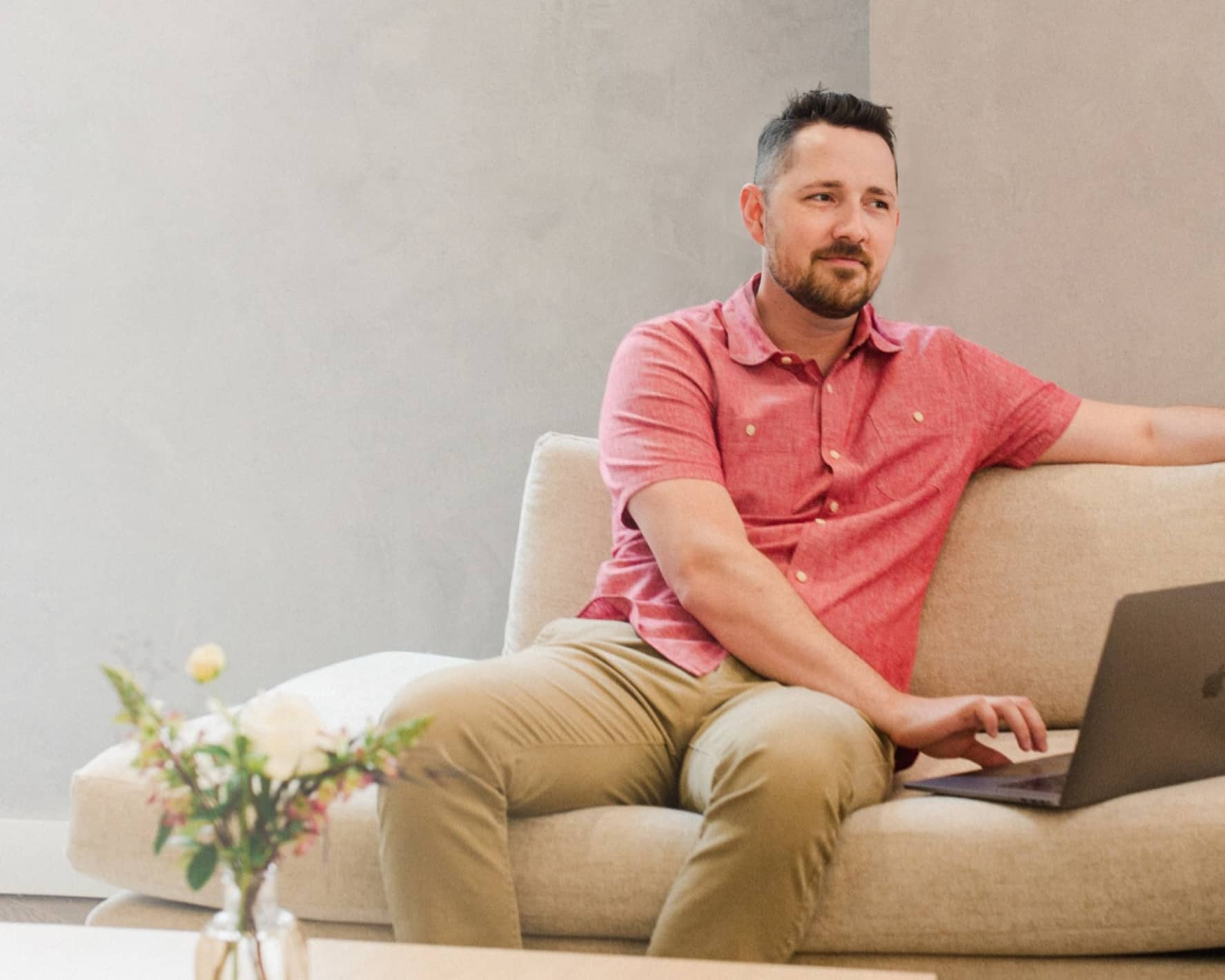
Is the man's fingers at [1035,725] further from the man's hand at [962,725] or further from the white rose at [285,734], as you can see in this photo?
the white rose at [285,734]

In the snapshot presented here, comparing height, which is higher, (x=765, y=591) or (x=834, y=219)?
(x=834, y=219)

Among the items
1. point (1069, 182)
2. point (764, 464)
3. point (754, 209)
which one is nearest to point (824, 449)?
point (764, 464)

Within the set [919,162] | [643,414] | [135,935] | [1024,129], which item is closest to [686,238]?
[919,162]

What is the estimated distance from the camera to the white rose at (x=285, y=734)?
34.2 inches

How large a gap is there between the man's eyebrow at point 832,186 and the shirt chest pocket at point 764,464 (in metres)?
0.35

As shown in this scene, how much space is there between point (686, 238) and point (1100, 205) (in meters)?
0.73

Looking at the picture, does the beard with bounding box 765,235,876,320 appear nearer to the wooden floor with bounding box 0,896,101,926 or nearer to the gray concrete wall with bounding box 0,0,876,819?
the gray concrete wall with bounding box 0,0,876,819

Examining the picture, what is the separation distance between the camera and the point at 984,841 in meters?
1.46

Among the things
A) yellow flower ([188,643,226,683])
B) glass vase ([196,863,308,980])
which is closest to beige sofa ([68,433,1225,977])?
glass vase ([196,863,308,980])

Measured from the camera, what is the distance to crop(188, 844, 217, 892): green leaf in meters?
0.90

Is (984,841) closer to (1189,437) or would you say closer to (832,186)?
(1189,437)

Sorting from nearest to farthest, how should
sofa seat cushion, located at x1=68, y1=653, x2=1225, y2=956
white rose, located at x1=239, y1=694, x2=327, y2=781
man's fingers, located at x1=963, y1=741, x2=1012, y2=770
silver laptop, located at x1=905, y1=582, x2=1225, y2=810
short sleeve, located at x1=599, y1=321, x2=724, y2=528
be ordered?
white rose, located at x1=239, y1=694, x2=327, y2=781 < silver laptop, located at x1=905, y1=582, x2=1225, y2=810 < sofa seat cushion, located at x1=68, y1=653, x2=1225, y2=956 < man's fingers, located at x1=963, y1=741, x2=1012, y2=770 < short sleeve, located at x1=599, y1=321, x2=724, y2=528

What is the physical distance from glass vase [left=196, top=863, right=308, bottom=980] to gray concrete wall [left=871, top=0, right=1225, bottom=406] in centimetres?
164

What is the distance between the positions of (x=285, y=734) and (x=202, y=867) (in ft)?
0.38
